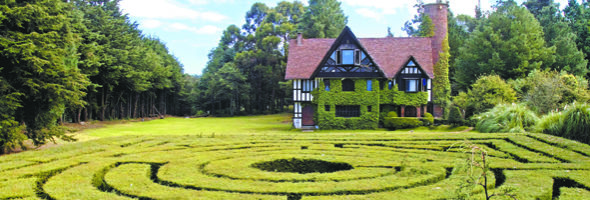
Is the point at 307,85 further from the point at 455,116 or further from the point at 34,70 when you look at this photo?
the point at 34,70

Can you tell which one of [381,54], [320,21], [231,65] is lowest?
[381,54]

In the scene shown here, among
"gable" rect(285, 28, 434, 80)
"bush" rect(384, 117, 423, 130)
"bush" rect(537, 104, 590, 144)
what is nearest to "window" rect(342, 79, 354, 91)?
"gable" rect(285, 28, 434, 80)

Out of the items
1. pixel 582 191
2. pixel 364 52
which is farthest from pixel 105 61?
pixel 582 191

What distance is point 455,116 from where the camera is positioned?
30.8m

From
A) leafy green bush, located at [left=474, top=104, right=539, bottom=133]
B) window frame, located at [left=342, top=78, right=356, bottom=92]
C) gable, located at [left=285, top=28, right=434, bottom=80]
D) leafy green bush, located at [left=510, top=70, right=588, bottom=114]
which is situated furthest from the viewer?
gable, located at [left=285, top=28, right=434, bottom=80]

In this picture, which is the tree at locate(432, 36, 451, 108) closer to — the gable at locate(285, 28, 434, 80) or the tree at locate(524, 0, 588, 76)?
the gable at locate(285, 28, 434, 80)

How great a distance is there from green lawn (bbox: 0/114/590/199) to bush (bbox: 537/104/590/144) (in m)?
2.01

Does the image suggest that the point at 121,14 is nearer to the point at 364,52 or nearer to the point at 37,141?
the point at 364,52

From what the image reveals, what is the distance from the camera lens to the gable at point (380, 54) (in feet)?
115

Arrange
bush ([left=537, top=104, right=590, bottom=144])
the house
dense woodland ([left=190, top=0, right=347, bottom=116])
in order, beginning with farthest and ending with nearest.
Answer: dense woodland ([left=190, top=0, right=347, bottom=116]) < the house < bush ([left=537, top=104, right=590, bottom=144])

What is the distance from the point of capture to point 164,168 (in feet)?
35.1

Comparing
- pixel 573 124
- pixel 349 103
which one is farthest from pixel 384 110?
pixel 573 124

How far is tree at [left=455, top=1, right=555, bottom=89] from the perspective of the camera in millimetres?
43656

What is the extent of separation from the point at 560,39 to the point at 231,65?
3770cm
